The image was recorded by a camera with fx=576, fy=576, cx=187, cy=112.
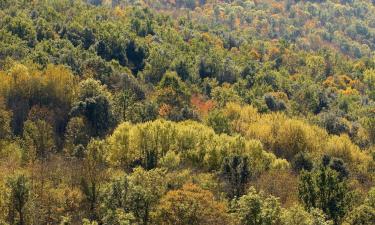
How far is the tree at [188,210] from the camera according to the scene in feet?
197

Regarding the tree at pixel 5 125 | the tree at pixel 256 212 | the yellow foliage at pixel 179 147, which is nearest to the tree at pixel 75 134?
the yellow foliage at pixel 179 147

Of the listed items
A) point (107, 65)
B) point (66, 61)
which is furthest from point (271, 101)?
point (66, 61)

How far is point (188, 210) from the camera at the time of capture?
59969 mm

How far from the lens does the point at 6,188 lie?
58.2 metres

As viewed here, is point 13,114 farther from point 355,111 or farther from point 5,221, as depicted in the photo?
point 355,111

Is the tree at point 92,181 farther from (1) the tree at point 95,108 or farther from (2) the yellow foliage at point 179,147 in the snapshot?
(1) the tree at point 95,108

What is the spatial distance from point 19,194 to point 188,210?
17168mm

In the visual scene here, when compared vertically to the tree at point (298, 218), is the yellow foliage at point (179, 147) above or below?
below

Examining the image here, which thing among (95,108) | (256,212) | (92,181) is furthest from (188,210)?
(95,108)

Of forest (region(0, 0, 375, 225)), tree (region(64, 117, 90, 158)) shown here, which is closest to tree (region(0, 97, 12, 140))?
forest (region(0, 0, 375, 225))

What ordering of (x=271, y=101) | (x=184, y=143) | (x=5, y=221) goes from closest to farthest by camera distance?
(x=5, y=221), (x=184, y=143), (x=271, y=101)

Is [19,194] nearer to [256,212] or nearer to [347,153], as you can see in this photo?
[256,212]

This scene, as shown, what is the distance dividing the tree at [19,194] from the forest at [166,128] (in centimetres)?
14

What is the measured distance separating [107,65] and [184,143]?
43130mm
